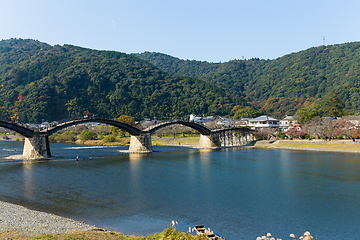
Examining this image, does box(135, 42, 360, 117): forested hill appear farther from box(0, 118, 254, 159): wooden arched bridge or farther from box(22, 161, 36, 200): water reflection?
box(22, 161, 36, 200): water reflection

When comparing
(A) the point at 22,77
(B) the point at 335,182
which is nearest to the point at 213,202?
(B) the point at 335,182

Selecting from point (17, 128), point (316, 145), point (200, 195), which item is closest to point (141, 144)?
point (17, 128)

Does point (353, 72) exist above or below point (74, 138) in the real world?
above

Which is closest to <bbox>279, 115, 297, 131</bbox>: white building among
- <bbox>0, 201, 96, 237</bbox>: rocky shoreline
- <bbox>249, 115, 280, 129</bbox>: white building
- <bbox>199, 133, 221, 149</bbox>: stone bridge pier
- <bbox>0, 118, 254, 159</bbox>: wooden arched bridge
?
<bbox>249, 115, 280, 129</bbox>: white building

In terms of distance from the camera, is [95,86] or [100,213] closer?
[100,213]

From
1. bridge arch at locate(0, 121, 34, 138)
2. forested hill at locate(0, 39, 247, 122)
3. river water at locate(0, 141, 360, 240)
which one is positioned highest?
forested hill at locate(0, 39, 247, 122)

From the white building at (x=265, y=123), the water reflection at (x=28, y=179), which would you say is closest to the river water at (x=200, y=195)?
the water reflection at (x=28, y=179)

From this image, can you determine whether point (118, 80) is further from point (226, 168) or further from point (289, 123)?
point (226, 168)
